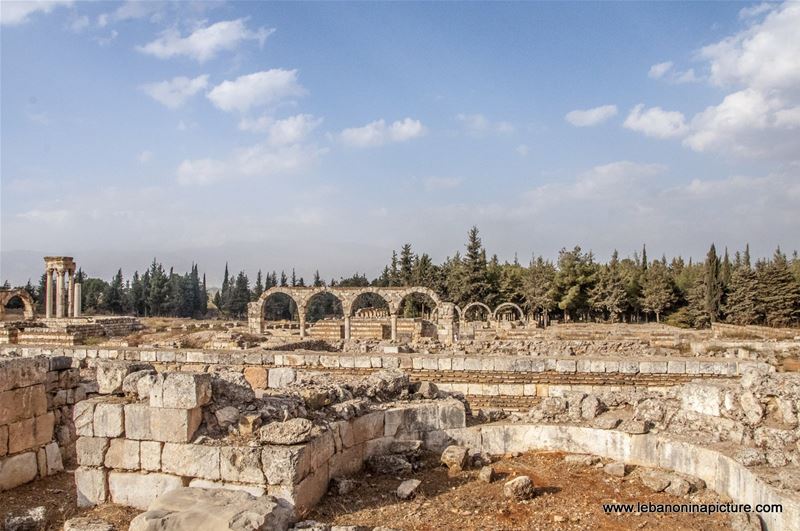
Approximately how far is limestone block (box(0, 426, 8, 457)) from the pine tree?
52105 millimetres

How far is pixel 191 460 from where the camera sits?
19.2 ft

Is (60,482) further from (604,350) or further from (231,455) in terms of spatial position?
(604,350)

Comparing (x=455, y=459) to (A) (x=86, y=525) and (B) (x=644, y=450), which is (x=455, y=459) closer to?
(B) (x=644, y=450)

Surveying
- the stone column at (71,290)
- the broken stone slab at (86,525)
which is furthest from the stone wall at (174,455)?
the stone column at (71,290)

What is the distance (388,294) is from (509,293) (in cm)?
2724

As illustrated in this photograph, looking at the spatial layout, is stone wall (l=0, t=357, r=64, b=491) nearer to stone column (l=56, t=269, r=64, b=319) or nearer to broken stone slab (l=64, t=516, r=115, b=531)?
broken stone slab (l=64, t=516, r=115, b=531)

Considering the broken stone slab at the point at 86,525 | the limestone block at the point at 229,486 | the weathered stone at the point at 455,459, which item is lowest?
the weathered stone at the point at 455,459

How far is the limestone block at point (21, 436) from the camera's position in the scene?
7.15 m

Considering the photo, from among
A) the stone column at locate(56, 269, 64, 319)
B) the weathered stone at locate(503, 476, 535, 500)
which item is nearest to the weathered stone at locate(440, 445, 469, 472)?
the weathered stone at locate(503, 476, 535, 500)

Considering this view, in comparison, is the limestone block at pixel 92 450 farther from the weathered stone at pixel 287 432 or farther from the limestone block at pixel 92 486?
the weathered stone at pixel 287 432

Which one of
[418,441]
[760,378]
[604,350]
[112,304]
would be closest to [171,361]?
[418,441]

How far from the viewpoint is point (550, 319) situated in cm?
5534

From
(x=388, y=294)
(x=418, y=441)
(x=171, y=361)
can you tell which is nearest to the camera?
(x=418, y=441)

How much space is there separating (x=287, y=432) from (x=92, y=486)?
2.33 meters
